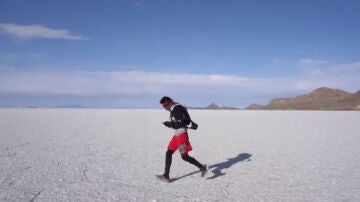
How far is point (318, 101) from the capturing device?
126 meters

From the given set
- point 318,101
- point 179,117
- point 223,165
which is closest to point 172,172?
point 223,165

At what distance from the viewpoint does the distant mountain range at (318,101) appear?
11098 cm

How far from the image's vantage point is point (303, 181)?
23.5 feet

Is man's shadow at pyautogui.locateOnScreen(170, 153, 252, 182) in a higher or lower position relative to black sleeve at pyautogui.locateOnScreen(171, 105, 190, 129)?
lower

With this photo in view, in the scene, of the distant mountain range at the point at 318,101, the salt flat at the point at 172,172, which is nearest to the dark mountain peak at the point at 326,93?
the distant mountain range at the point at 318,101

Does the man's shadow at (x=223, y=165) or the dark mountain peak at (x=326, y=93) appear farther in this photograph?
the dark mountain peak at (x=326, y=93)

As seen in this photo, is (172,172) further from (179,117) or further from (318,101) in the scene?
(318,101)

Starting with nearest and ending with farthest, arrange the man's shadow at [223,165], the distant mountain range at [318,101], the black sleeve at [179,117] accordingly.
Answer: the black sleeve at [179,117], the man's shadow at [223,165], the distant mountain range at [318,101]

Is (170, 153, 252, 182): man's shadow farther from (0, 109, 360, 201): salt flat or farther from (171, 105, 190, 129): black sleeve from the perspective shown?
(171, 105, 190, 129): black sleeve

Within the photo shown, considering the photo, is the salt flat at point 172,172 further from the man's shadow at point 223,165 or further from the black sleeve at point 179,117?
the black sleeve at point 179,117

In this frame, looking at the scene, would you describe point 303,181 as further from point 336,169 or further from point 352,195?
point 336,169

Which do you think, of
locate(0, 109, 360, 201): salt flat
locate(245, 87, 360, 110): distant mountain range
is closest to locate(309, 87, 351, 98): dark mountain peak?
locate(245, 87, 360, 110): distant mountain range

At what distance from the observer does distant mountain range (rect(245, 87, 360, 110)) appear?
110981 mm

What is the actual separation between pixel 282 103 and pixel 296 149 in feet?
423
